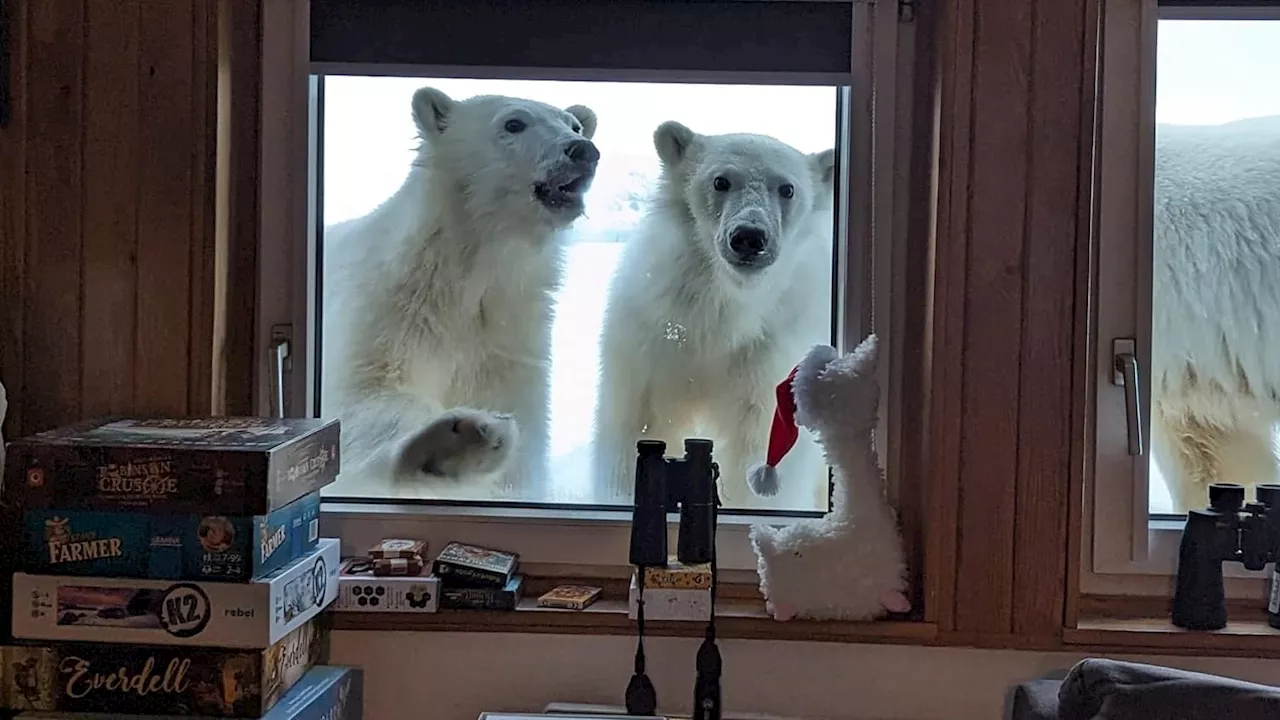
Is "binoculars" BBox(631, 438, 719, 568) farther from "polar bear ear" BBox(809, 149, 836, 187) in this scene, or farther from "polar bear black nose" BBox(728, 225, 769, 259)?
"polar bear ear" BBox(809, 149, 836, 187)

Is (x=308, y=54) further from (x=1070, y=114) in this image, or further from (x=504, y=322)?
(x=1070, y=114)

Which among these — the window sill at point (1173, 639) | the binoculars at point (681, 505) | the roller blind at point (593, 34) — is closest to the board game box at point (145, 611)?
the binoculars at point (681, 505)

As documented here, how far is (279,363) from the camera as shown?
1.58 meters

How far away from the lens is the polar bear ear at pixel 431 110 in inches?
64.4

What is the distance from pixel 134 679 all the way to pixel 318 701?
209 mm

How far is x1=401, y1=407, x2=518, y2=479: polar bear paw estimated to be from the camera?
164 centimetres

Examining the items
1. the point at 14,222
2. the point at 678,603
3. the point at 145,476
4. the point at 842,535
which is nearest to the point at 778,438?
the point at 842,535

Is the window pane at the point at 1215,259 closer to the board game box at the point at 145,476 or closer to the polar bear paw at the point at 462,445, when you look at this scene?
the polar bear paw at the point at 462,445

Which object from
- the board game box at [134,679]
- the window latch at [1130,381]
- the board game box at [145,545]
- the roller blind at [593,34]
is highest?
the roller blind at [593,34]

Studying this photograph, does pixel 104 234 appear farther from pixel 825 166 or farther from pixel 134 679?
pixel 825 166

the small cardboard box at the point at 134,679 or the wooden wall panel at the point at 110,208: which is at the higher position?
the wooden wall panel at the point at 110,208

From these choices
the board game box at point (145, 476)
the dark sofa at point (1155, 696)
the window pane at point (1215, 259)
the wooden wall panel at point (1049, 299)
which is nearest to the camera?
the dark sofa at point (1155, 696)

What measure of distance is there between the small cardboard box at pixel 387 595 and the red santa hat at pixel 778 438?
471 mm

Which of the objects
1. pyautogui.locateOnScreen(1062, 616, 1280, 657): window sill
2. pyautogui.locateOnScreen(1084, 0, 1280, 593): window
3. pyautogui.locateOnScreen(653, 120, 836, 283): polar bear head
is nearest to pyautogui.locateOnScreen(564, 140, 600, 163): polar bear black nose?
pyautogui.locateOnScreen(653, 120, 836, 283): polar bear head
